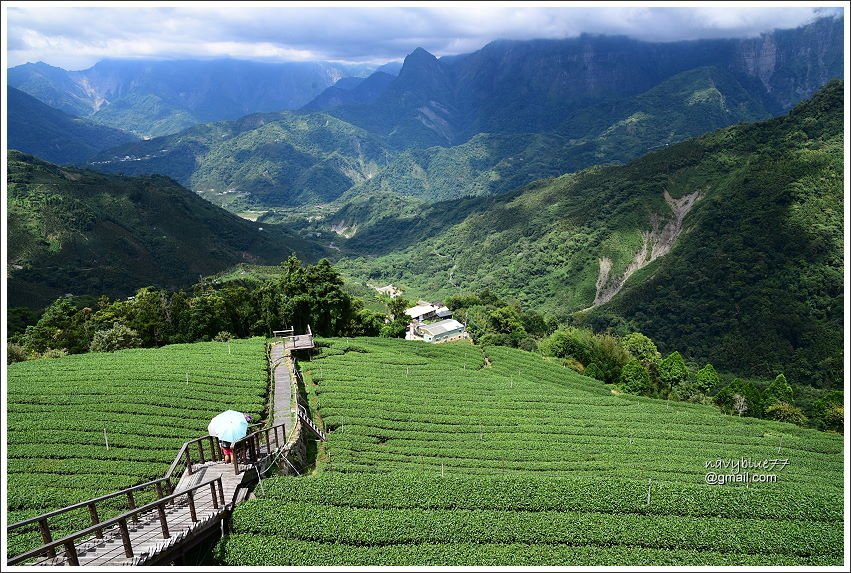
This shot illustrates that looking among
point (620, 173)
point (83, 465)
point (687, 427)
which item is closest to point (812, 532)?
point (687, 427)

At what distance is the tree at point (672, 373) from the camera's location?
6253cm

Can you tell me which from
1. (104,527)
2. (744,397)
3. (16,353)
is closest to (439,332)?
(744,397)

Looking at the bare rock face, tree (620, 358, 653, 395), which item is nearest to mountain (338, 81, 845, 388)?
the bare rock face

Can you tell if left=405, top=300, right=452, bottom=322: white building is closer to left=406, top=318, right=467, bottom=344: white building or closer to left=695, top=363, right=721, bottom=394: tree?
Result: left=406, top=318, right=467, bottom=344: white building

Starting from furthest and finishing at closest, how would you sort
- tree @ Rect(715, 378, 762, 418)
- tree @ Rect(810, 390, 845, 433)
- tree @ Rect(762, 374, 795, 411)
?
tree @ Rect(762, 374, 795, 411) → tree @ Rect(715, 378, 762, 418) → tree @ Rect(810, 390, 845, 433)

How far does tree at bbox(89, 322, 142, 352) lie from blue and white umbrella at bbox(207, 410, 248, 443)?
3457 cm

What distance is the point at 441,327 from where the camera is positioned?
97.2 meters

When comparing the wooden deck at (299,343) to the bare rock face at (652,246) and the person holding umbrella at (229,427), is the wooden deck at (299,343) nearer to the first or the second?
the person holding umbrella at (229,427)

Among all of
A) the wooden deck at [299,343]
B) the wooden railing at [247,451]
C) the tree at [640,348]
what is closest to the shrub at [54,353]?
the wooden deck at [299,343]

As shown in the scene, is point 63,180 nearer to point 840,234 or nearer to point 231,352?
point 231,352

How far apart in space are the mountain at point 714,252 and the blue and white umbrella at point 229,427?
95.6 m

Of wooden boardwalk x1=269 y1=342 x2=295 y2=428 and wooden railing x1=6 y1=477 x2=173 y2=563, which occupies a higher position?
wooden railing x1=6 y1=477 x2=173 y2=563

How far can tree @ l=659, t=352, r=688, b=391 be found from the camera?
6253cm

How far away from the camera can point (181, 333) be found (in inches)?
2080
